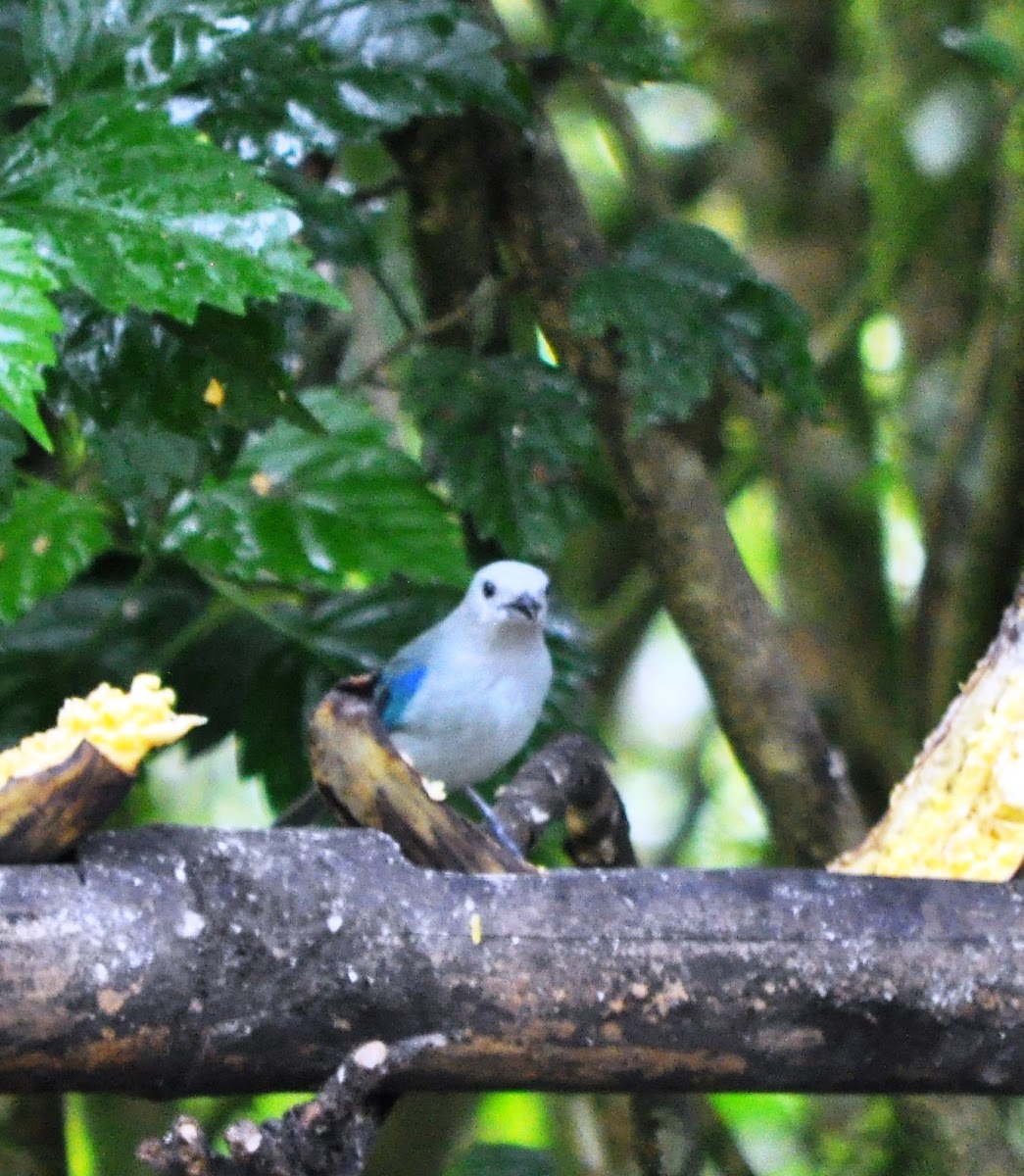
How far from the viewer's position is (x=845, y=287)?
3793 millimetres

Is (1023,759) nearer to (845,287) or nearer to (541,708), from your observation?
(541,708)

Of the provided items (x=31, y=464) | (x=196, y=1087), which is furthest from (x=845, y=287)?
(x=196, y=1087)

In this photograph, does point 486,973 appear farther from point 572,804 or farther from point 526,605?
point 526,605

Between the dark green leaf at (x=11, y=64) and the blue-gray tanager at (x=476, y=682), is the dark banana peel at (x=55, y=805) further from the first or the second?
the blue-gray tanager at (x=476, y=682)

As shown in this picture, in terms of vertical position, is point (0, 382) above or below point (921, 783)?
above

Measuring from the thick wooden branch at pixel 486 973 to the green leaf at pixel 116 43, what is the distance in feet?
3.10

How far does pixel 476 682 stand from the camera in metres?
2.49

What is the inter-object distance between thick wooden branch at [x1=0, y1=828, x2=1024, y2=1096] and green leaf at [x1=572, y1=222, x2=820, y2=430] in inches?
39.5

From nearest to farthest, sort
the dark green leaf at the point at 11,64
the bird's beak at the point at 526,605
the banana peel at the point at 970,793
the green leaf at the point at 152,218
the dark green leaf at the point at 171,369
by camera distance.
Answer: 1. the green leaf at the point at 152,218
2. the banana peel at the point at 970,793
3. the dark green leaf at the point at 171,369
4. the dark green leaf at the point at 11,64
5. the bird's beak at the point at 526,605

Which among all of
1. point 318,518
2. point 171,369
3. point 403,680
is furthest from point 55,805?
point 403,680

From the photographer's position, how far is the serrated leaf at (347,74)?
2064 millimetres

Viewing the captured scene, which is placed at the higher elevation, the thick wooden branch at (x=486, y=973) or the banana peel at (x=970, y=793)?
the thick wooden branch at (x=486, y=973)

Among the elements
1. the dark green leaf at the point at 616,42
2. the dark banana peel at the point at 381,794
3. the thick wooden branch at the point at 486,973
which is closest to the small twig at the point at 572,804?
the dark banana peel at the point at 381,794

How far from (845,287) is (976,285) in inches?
17.5
